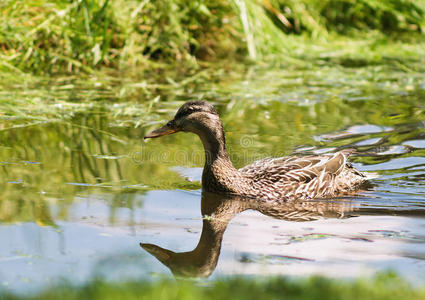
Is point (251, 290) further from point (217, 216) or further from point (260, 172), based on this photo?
point (260, 172)

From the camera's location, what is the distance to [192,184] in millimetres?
6859

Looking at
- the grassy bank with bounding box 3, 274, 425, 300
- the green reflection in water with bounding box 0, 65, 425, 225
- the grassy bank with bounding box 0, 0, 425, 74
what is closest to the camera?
the grassy bank with bounding box 3, 274, 425, 300

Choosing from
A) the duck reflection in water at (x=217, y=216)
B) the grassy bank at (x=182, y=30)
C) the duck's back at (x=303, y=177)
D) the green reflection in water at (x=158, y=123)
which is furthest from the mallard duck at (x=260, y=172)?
the grassy bank at (x=182, y=30)

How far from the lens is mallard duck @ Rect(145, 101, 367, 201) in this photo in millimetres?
6617

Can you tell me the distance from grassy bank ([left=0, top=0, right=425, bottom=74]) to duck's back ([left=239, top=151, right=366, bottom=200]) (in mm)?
4611

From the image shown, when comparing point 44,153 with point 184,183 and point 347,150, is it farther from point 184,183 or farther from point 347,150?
point 347,150

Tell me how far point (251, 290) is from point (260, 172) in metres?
3.10

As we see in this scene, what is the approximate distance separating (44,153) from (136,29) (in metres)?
5.48

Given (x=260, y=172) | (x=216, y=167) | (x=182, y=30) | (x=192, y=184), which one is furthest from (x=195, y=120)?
(x=182, y=30)

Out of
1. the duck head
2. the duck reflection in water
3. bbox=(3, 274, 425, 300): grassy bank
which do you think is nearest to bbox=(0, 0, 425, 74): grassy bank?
the duck head

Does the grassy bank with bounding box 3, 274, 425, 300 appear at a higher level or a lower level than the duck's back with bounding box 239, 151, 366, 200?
lower

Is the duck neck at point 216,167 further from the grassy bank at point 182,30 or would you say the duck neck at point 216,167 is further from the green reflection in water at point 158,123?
the grassy bank at point 182,30

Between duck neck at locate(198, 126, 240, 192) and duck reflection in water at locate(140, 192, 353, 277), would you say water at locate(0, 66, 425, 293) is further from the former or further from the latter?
duck neck at locate(198, 126, 240, 192)

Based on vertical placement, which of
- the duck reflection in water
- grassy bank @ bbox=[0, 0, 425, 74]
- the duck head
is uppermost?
grassy bank @ bbox=[0, 0, 425, 74]
